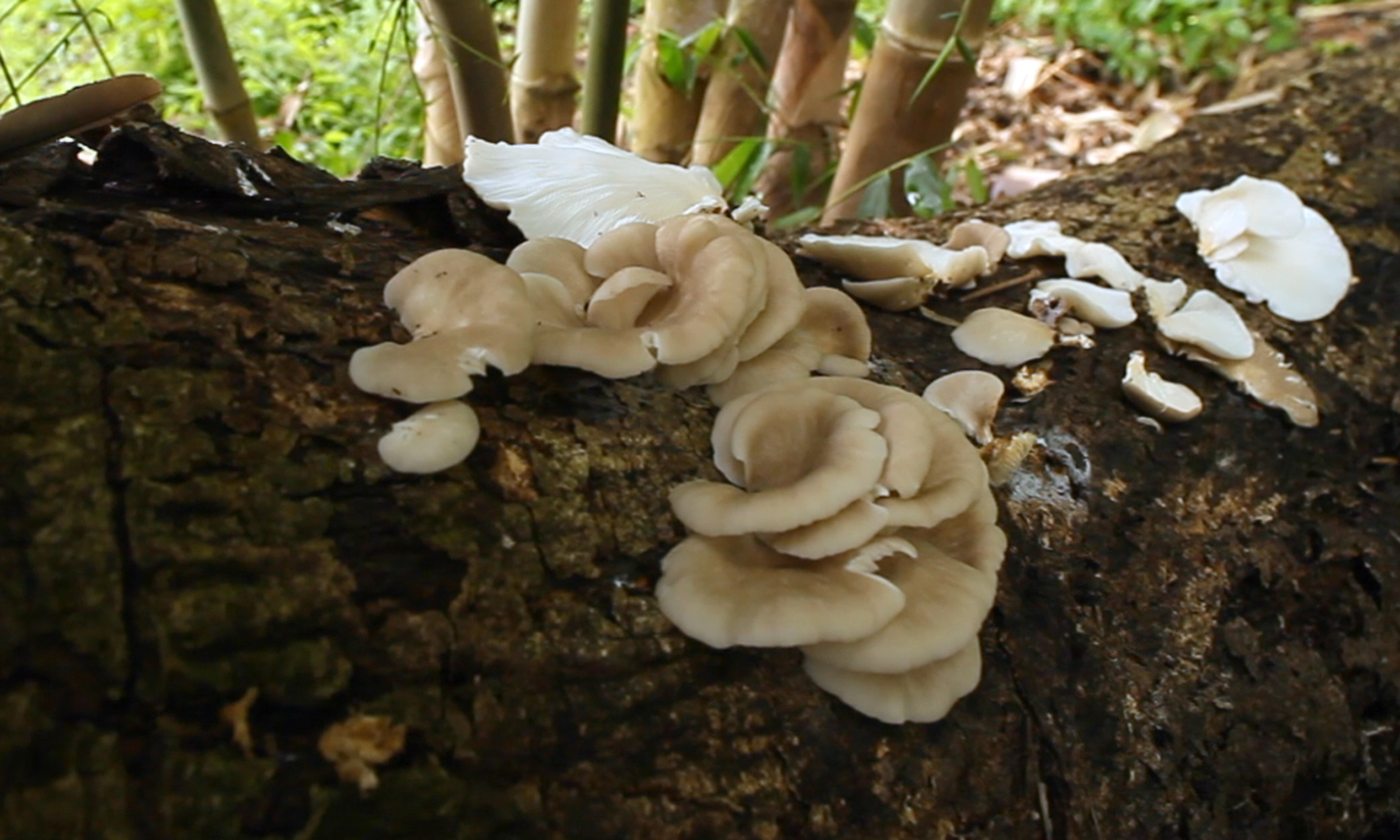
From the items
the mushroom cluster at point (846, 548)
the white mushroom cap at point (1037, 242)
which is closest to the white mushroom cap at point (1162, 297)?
the white mushroom cap at point (1037, 242)

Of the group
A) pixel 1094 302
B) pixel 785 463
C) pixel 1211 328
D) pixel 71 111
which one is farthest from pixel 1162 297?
pixel 71 111

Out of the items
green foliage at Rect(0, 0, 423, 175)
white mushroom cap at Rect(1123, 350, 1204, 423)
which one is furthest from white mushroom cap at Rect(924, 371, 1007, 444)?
green foliage at Rect(0, 0, 423, 175)

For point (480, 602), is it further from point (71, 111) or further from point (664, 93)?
point (664, 93)

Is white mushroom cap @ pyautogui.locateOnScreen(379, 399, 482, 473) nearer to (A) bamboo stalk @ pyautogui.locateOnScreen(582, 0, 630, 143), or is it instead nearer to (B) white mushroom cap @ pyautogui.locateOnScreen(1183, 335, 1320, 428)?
(A) bamboo stalk @ pyautogui.locateOnScreen(582, 0, 630, 143)

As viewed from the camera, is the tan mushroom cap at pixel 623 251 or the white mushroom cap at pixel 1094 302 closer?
the tan mushroom cap at pixel 623 251

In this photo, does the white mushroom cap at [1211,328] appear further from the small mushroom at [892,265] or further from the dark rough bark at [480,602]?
the small mushroom at [892,265]
